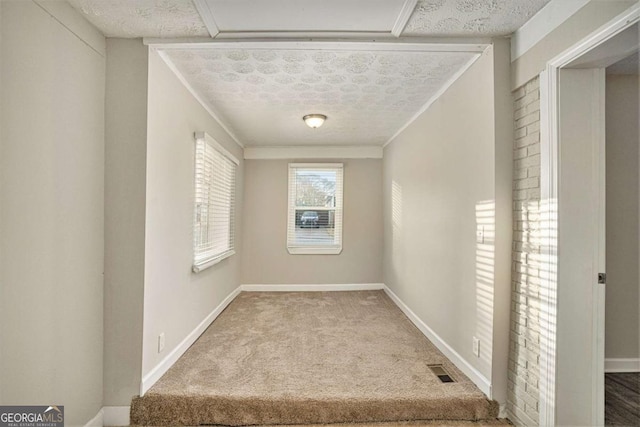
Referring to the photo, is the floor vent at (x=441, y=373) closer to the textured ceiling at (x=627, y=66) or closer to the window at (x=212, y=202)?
the window at (x=212, y=202)

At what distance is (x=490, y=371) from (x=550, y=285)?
2.39 ft

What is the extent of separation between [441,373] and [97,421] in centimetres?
234

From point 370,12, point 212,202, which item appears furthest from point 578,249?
point 212,202

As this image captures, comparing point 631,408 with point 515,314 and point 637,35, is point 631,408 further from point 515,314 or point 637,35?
point 637,35

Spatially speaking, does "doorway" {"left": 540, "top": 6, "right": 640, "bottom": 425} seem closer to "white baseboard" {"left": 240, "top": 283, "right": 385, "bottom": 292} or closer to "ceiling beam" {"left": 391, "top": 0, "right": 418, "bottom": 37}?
"ceiling beam" {"left": 391, "top": 0, "right": 418, "bottom": 37}

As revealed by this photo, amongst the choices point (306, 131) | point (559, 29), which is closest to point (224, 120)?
point (306, 131)

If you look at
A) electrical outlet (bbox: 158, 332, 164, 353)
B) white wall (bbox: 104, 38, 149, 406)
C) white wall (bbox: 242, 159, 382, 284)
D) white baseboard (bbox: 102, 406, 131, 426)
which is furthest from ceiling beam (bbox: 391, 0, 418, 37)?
white wall (bbox: 242, 159, 382, 284)

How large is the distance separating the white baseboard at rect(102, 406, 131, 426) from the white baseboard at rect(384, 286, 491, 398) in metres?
2.32

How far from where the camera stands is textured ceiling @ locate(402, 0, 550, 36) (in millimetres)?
1662

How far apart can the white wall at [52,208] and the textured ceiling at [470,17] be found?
6.36 feet

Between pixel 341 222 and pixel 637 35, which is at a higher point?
pixel 637 35

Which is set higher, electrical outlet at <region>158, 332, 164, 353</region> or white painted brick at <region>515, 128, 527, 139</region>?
white painted brick at <region>515, 128, 527, 139</region>

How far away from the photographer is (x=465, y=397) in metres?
2.00

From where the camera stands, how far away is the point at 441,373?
7.60 ft
